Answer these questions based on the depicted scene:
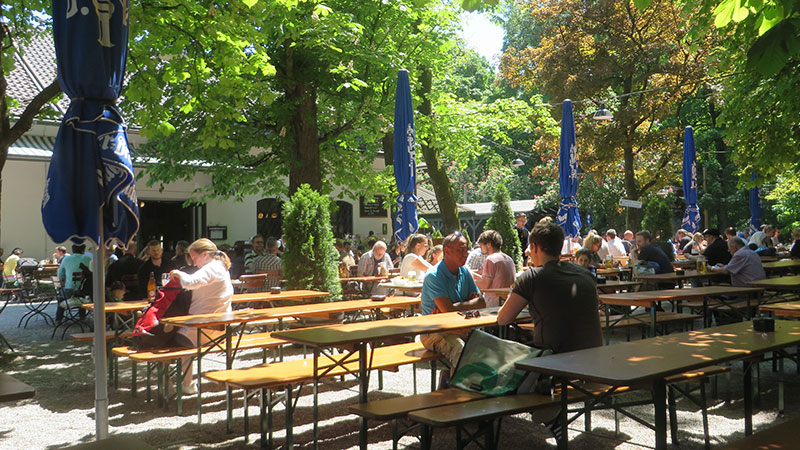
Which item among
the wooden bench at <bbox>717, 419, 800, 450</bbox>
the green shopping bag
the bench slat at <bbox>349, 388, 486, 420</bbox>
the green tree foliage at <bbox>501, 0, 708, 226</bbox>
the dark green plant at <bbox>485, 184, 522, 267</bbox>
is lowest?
the bench slat at <bbox>349, 388, 486, 420</bbox>

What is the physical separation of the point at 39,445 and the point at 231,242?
18.4 metres

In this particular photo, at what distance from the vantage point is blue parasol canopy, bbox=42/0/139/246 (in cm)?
430

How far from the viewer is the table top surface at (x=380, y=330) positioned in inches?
187

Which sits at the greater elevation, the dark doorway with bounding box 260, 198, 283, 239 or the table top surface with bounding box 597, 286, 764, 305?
the dark doorway with bounding box 260, 198, 283, 239

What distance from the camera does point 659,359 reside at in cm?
417

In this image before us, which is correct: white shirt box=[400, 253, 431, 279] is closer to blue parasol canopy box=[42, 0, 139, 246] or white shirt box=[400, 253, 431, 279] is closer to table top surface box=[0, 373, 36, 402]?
blue parasol canopy box=[42, 0, 139, 246]

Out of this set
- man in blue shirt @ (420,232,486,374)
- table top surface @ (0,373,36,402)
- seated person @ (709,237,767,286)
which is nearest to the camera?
table top surface @ (0,373,36,402)

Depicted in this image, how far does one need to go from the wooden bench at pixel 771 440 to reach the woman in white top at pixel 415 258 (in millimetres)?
6266

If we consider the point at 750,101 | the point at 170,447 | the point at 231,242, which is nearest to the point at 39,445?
the point at 170,447

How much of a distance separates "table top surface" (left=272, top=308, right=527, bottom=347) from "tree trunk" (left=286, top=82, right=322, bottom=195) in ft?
30.1

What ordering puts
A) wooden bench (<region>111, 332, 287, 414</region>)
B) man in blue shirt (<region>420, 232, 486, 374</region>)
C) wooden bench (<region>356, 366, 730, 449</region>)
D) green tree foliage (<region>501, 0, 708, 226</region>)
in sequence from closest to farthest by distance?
1. wooden bench (<region>356, 366, 730, 449</region>)
2. man in blue shirt (<region>420, 232, 486, 374</region>)
3. wooden bench (<region>111, 332, 287, 414</region>)
4. green tree foliage (<region>501, 0, 708, 226</region>)

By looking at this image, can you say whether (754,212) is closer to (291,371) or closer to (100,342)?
(291,371)

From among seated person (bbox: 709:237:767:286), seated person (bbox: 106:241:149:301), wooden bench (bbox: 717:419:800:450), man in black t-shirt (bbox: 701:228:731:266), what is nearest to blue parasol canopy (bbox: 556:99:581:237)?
man in black t-shirt (bbox: 701:228:731:266)

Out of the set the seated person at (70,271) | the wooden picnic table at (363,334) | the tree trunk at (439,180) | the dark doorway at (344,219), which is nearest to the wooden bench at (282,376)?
the wooden picnic table at (363,334)
